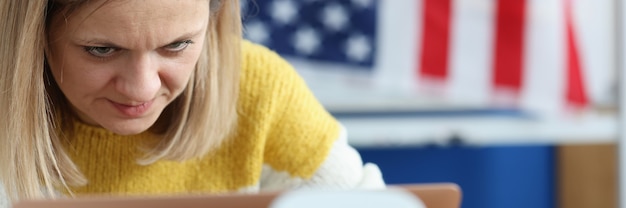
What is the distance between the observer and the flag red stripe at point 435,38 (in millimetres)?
2572

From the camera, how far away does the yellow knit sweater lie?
1439mm

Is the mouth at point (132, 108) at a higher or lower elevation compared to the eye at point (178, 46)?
lower

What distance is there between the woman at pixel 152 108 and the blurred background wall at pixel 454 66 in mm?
1108

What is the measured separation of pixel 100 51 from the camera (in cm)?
117

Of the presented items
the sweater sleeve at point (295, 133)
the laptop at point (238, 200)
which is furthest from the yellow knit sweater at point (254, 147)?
the laptop at point (238, 200)

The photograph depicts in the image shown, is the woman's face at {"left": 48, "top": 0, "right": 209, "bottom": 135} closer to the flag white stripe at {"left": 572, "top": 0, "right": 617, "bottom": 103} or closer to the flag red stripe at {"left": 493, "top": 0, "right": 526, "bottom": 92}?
the flag red stripe at {"left": 493, "top": 0, "right": 526, "bottom": 92}

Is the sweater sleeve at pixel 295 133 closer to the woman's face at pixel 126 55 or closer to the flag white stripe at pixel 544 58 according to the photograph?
the woman's face at pixel 126 55

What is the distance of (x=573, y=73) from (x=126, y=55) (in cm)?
171

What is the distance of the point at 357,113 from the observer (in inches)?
105

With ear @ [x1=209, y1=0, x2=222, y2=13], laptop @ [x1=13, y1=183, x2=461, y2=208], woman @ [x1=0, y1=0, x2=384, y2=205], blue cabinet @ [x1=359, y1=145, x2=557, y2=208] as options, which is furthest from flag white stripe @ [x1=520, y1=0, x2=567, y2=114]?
laptop @ [x1=13, y1=183, x2=461, y2=208]

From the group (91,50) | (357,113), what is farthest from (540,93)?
(91,50)

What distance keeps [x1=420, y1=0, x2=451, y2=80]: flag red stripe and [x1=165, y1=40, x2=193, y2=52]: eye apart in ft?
4.71

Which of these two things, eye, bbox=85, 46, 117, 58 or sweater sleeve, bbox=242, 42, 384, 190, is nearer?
eye, bbox=85, 46, 117, 58

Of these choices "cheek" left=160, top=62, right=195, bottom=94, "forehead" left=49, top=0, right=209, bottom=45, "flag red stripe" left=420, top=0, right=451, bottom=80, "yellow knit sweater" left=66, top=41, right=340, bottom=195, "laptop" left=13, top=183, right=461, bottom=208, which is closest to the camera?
"laptop" left=13, top=183, right=461, bottom=208
